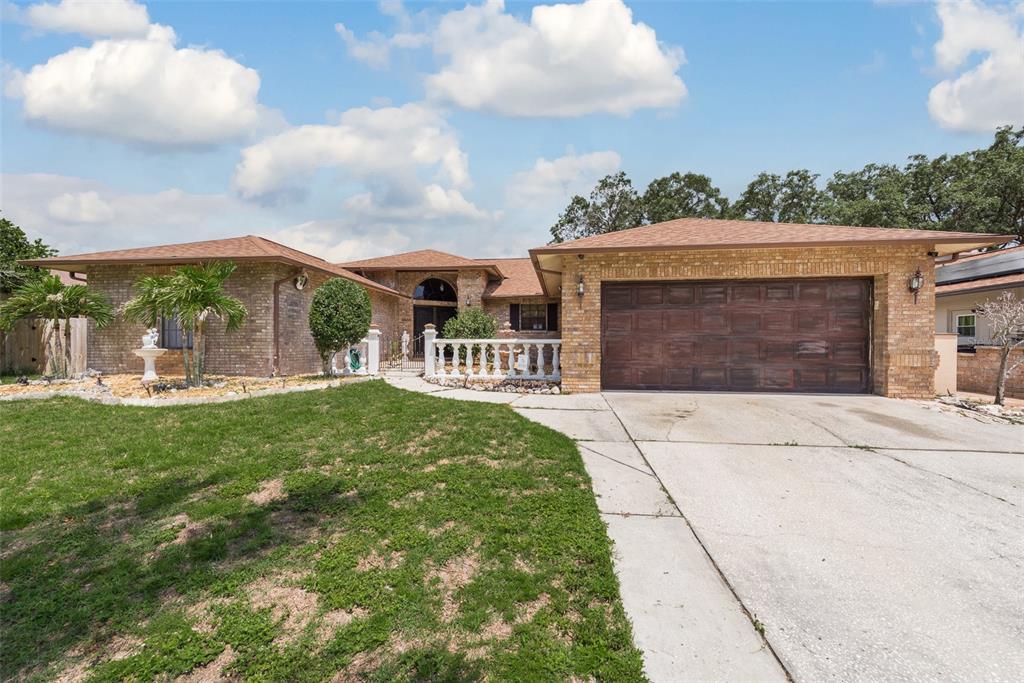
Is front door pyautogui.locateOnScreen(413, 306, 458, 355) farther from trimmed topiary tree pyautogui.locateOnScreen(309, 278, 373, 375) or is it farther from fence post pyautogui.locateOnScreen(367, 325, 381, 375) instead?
trimmed topiary tree pyautogui.locateOnScreen(309, 278, 373, 375)

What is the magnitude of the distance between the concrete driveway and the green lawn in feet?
1.10

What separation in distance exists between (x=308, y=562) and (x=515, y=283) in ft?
61.9

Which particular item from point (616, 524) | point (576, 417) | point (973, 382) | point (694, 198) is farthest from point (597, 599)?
point (694, 198)

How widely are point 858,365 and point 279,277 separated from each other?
1386 centimetres

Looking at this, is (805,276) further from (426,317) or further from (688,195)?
(688,195)

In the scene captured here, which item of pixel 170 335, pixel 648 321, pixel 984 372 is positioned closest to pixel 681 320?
pixel 648 321

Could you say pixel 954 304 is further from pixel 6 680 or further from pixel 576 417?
pixel 6 680

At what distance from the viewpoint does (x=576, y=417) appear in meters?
6.77

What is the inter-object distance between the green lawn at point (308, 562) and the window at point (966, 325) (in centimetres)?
1658

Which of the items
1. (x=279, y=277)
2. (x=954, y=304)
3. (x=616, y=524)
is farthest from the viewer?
(x=954, y=304)

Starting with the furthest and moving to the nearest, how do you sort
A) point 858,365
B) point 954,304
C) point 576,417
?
point 954,304, point 858,365, point 576,417

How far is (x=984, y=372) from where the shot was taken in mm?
10641

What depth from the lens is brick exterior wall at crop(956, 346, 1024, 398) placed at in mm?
9917

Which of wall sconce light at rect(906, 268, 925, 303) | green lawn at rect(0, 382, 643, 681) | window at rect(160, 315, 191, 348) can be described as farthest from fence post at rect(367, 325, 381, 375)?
wall sconce light at rect(906, 268, 925, 303)
